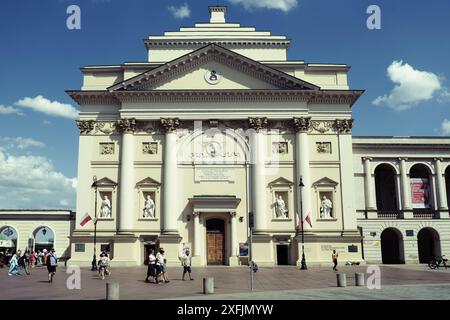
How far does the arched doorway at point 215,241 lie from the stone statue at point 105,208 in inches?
362

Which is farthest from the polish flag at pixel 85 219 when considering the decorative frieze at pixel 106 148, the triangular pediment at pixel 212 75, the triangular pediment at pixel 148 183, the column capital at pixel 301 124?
the column capital at pixel 301 124

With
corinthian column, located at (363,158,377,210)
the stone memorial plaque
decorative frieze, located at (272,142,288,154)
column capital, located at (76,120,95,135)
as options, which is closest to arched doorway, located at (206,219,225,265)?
the stone memorial plaque

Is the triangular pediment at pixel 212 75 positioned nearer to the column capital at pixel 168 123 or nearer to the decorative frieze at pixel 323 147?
the column capital at pixel 168 123

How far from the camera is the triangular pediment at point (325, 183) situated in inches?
1709

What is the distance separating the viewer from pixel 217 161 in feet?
142

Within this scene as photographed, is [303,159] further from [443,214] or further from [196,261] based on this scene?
[443,214]

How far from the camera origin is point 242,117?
43562mm

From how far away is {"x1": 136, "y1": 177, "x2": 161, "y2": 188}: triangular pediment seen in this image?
141 ft

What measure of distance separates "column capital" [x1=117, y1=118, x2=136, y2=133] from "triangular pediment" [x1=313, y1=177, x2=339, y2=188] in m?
17.9

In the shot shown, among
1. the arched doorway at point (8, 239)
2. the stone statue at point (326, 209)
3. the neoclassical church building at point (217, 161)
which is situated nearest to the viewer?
the neoclassical church building at point (217, 161)

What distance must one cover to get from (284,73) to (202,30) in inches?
522

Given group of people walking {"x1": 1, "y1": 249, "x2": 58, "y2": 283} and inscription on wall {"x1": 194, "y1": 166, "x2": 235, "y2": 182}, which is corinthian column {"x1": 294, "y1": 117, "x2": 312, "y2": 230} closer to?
→ inscription on wall {"x1": 194, "y1": 166, "x2": 235, "y2": 182}

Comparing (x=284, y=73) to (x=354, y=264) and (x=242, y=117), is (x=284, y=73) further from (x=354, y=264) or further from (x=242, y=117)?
(x=354, y=264)
